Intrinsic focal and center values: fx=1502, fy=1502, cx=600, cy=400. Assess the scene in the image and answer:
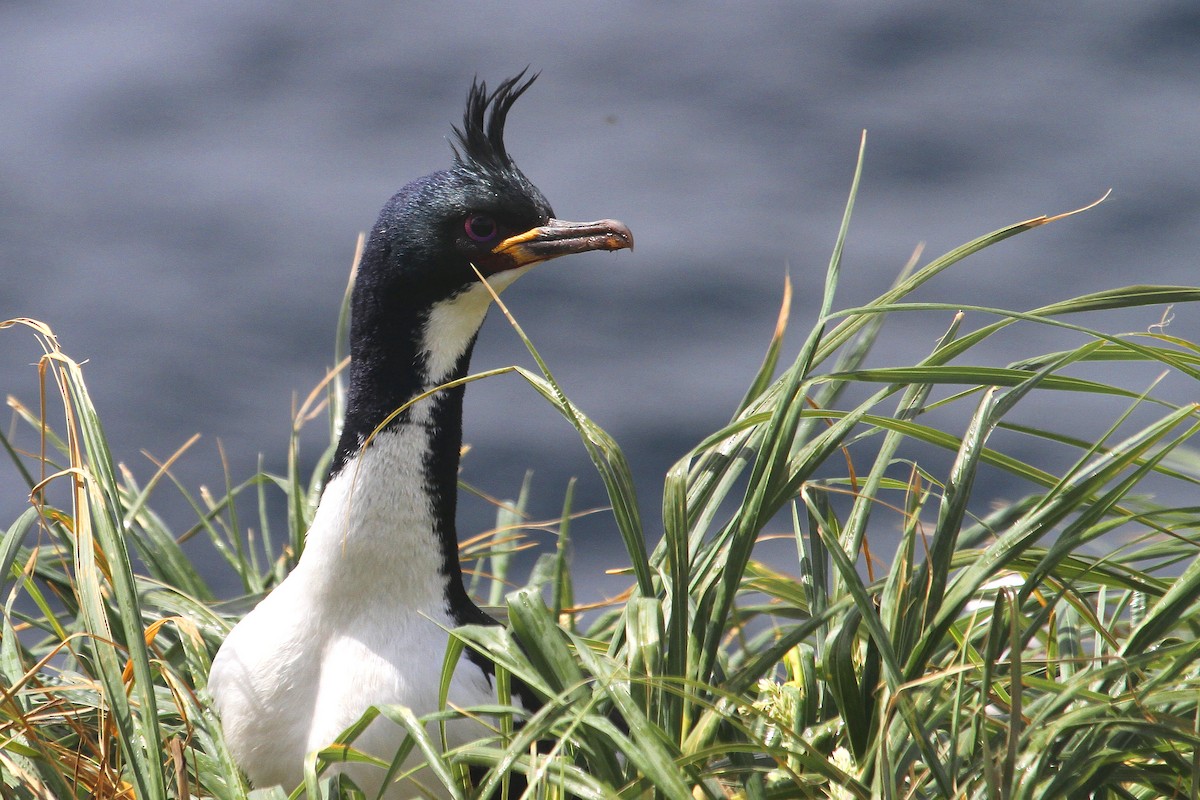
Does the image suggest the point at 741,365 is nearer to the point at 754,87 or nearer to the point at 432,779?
the point at 754,87

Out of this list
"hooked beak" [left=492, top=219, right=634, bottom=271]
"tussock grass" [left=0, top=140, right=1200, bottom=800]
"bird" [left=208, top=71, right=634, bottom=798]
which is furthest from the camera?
"hooked beak" [left=492, top=219, right=634, bottom=271]

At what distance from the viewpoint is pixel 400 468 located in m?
2.39

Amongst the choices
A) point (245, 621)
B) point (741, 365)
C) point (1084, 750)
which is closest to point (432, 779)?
point (245, 621)

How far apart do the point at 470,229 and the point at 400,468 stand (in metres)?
0.43

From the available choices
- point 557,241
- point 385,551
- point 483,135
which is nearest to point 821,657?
point 385,551

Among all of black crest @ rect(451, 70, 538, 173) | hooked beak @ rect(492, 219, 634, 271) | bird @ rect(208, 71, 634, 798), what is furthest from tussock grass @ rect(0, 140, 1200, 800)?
black crest @ rect(451, 70, 538, 173)

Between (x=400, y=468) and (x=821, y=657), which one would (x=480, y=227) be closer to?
(x=400, y=468)

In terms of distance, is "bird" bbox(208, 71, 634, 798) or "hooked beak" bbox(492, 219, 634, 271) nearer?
"bird" bbox(208, 71, 634, 798)

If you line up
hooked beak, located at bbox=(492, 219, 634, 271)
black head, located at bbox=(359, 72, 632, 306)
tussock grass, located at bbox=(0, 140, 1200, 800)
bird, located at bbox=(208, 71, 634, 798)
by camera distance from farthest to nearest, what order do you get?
hooked beak, located at bbox=(492, 219, 634, 271) → black head, located at bbox=(359, 72, 632, 306) → bird, located at bbox=(208, 71, 634, 798) → tussock grass, located at bbox=(0, 140, 1200, 800)

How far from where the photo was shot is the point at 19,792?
2.14 meters

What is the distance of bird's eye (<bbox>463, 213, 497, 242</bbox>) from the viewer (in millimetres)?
2529

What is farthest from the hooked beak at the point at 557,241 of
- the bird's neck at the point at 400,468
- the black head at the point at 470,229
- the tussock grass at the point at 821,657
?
the tussock grass at the point at 821,657

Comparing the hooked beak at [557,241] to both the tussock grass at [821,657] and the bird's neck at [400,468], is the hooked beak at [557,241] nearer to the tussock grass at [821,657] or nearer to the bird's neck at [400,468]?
the bird's neck at [400,468]

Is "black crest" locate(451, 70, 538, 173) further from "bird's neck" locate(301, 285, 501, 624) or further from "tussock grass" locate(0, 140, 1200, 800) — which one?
"tussock grass" locate(0, 140, 1200, 800)
